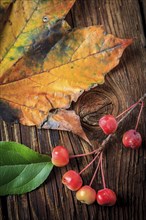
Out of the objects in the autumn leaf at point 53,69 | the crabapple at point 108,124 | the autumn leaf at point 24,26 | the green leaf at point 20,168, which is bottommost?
the green leaf at point 20,168

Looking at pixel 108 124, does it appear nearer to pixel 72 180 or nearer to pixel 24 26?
pixel 72 180

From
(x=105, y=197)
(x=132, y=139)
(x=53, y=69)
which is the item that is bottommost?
(x=105, y=197)

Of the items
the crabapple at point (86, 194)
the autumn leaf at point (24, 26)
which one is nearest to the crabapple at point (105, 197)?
the crabapple at point (86, 194)

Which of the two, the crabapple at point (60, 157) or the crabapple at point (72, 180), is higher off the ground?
the crabapple at point (60, 157)

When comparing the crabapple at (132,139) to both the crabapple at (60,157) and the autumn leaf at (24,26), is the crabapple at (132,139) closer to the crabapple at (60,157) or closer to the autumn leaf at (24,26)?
the crabapple at (60,157)

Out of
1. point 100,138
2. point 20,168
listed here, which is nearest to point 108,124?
point 100,138

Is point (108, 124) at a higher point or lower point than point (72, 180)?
higher
